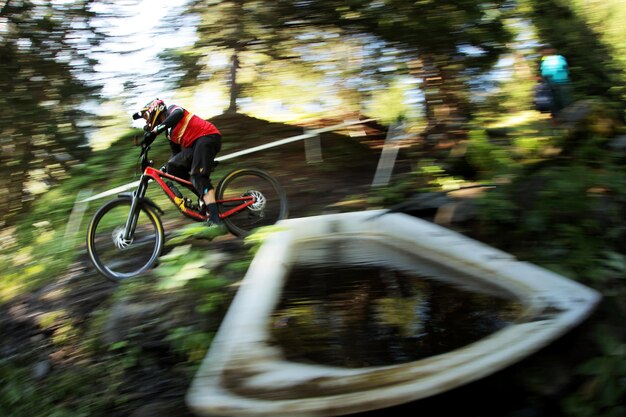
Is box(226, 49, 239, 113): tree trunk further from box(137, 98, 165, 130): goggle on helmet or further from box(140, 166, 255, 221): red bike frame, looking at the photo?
box(140, 166, 255, 221): red bike frame

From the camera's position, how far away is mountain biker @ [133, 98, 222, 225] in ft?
15.5

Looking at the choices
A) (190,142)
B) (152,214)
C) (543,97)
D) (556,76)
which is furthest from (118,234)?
(556,76)

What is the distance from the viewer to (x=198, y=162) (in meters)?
4.80

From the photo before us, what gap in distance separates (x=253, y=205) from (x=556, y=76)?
133 inches

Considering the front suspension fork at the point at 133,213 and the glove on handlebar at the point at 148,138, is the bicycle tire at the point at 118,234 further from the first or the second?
the glove on handlebar at the point at 148,138

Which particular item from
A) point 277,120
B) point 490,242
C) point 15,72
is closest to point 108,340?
point 15,72

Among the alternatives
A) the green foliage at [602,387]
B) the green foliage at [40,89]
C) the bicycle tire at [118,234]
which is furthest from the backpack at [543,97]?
the green foliage at [40,89]

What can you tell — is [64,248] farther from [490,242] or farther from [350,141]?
[490,242]

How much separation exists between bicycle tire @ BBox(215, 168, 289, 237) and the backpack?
9.17ft

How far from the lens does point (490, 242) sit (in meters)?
4.01

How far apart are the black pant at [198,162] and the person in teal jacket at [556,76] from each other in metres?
3.35

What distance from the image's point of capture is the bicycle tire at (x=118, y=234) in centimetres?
462

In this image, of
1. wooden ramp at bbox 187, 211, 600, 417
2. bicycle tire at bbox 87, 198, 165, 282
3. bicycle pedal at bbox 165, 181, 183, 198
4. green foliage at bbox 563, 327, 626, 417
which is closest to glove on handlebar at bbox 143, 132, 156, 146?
bicycle pedal at bbox 165, 181, 183, 198

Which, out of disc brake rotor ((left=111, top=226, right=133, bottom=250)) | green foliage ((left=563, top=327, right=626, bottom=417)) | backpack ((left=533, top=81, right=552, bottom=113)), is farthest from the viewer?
backpack ((left=533, top=81, right=552, bottom=113))
